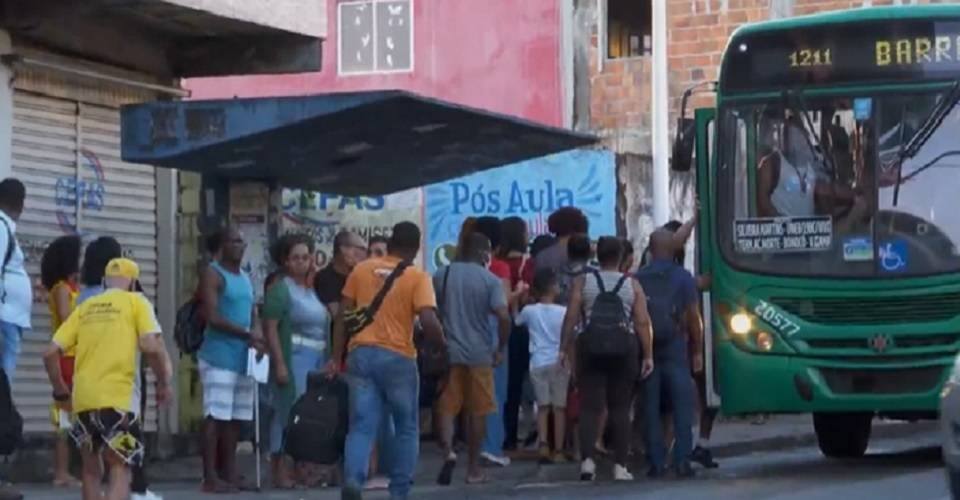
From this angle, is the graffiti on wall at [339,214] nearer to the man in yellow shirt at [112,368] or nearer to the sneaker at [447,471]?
the sneaker at [447,471]

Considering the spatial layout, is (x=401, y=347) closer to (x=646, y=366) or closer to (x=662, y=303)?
(x=646, y=366)

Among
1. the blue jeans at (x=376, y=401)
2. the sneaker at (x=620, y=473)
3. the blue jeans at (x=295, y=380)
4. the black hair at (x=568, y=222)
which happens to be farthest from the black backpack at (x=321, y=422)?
A: the black hair at (x=568, y=222)

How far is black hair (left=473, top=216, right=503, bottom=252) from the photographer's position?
1727 cm

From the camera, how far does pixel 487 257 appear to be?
1562 cm

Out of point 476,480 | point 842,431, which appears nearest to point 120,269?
point 476,480

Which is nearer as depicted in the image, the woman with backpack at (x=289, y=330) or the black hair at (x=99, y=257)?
the black hair at (x=99, y=257)

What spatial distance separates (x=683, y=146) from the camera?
16234 millimetres

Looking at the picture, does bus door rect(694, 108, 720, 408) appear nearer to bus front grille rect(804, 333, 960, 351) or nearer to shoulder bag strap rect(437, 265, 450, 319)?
bus front grille rect(804, 333, 960, 351)

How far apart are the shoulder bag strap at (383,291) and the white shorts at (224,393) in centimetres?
238

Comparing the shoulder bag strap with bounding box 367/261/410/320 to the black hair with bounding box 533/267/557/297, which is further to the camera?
the black hair with bounding box 533/267/557/297

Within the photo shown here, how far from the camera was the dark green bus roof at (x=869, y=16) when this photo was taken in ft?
52.4

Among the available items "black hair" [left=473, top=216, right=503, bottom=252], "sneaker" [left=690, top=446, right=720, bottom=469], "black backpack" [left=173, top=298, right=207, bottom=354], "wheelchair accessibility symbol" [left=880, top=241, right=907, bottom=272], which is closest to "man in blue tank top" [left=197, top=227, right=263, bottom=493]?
"black backpack" [left=173, top=298, right=207, bottom=354]

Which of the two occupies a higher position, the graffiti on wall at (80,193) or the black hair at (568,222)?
the graffiti on wall at (80,193)

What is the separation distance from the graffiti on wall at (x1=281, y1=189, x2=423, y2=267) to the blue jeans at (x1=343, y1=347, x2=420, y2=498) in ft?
26.9
